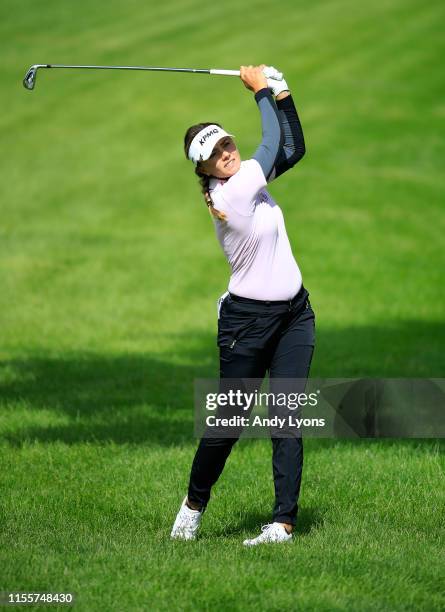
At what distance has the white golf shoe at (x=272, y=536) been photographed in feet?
20.7

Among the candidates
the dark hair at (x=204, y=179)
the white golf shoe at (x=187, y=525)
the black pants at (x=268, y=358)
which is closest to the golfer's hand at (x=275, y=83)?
the dark hair at (x=204, y=179)

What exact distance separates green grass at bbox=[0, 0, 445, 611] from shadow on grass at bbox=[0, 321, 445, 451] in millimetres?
47

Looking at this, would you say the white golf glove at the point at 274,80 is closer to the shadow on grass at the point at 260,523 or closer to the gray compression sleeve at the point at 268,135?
the gray compression sleeve at the point at 268,135

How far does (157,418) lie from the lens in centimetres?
1051

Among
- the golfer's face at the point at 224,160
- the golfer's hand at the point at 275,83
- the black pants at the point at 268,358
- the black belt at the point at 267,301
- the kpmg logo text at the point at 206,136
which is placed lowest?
the black pants at the point at 268,358

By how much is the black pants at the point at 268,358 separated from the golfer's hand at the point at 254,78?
4.04 feet

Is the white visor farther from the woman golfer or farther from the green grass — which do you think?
the green grass

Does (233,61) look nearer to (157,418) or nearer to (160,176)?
(160,176)

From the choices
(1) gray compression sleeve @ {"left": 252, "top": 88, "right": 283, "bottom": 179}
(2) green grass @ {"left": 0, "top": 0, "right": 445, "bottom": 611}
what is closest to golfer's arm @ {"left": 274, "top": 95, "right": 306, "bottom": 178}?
(1) gray compression sleeve @ {"left": 252, "top": 88, "right": 283, "bottom": 179}

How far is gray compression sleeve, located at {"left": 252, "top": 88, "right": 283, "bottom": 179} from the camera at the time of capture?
636 cm

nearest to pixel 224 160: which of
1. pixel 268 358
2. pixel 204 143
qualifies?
pixel 204 143

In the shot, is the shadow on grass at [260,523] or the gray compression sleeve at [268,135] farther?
the shadow on grass at [260,523]

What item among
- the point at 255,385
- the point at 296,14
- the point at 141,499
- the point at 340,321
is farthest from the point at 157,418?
the point at 296,14

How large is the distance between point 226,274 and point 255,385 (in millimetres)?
12701
